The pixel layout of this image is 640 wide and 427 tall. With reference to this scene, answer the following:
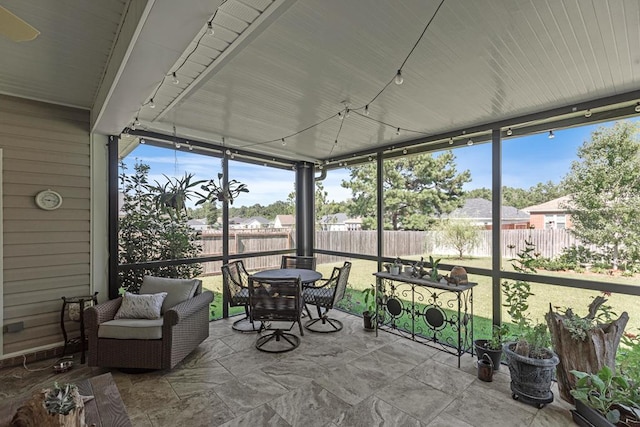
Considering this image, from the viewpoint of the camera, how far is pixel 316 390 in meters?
2.61

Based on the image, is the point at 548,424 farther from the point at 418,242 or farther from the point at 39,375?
the point at 39,375

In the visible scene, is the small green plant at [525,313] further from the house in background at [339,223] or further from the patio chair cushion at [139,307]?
the patio chair cushion at [139,307]

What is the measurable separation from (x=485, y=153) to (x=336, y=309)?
3314 millimetres

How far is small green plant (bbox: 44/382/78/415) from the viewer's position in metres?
1.37

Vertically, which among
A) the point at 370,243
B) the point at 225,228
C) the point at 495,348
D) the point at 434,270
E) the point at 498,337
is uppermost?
the point at 225,228

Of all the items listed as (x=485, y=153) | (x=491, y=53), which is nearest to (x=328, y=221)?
(x=485, y=153)

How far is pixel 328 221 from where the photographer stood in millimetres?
5344

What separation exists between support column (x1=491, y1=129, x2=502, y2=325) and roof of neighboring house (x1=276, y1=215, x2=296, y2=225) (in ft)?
10.8

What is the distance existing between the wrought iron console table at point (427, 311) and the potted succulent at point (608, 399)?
1092 mm

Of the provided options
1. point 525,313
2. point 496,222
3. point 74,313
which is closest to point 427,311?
point 525,313

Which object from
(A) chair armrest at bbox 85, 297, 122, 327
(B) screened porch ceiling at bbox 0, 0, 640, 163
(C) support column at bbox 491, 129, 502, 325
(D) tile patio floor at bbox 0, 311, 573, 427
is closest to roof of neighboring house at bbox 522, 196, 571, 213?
(C) support column at bbox 491, 129, 502, 325

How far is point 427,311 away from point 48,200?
14.8 ft

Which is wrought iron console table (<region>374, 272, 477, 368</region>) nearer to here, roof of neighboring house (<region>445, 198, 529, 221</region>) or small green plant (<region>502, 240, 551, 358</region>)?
small green plant (<region>502, 240, 551, 358</region>)

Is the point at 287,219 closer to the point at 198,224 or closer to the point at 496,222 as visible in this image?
the point at 198,224
